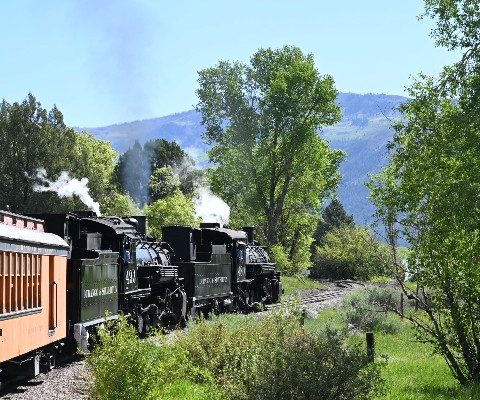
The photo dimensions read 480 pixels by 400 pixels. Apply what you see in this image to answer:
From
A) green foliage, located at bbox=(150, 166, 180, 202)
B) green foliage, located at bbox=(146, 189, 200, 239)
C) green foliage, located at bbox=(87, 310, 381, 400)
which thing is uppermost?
green foliage, located at bbox=(150, 166, 180, 202)

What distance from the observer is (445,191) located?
38.7 feet

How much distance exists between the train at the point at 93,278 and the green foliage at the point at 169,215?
1109 inches

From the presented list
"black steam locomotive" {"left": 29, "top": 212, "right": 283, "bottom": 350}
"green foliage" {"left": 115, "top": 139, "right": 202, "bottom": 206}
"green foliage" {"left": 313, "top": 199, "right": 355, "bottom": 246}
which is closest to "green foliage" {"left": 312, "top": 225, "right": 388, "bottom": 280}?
"green foliage" {"left": 115, "top": 139, "right": 202, "bottom": 206}

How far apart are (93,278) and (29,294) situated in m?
3.99

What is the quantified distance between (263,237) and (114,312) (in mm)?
36875

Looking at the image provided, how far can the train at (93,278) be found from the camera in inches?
510

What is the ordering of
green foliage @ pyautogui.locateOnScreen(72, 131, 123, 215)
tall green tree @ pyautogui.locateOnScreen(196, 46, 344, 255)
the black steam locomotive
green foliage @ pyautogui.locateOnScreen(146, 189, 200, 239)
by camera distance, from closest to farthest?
the black steam locomotive, tall green tree @ pyautogui.locateOnScreen(196, 46, 344, 255), green foliage @ pyautogui.locateOnScreen(146, 189, 200, 239), green foliage @ pyautogui.locateOnScreen(72, 131, 123, 215)

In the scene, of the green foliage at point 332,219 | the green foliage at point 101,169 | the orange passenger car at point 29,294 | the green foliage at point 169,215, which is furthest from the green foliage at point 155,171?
the orange passenger car at point 29,294

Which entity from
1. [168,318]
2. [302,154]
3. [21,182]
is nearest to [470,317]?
[168,318]

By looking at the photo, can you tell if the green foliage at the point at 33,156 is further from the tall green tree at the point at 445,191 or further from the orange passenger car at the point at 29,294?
the tall green tree at the point at 445,191

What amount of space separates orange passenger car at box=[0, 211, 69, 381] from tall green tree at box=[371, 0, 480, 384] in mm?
6389

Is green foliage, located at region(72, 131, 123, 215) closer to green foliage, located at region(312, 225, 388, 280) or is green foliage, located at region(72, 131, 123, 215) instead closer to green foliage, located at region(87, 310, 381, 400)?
green foliage, located at region(312, 225, 388, 280)

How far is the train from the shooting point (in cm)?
1295

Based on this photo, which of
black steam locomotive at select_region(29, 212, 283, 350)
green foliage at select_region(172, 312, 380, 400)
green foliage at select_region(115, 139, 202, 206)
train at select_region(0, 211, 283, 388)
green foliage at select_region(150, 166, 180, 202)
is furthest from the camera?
green foliage at select_region(115, 139, 202, 206)
